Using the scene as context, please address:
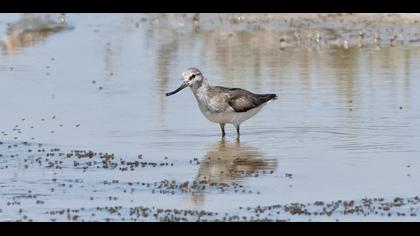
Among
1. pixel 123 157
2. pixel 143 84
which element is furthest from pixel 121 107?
pixel 123 157

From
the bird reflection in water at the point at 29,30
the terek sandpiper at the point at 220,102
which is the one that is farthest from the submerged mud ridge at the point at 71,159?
the bird reflection in water at the point at 29,30

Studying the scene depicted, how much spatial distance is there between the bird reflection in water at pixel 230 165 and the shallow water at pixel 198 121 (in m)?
0.03

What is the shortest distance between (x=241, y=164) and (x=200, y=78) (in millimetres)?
2682

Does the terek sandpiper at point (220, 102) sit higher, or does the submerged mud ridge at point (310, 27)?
the submerged mud ridge at point (310, 27)

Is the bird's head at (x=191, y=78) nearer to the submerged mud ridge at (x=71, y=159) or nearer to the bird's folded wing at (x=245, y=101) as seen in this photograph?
the bird's folded wing at (x=245, y=101)

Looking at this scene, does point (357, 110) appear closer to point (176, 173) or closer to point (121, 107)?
point (121, 107)

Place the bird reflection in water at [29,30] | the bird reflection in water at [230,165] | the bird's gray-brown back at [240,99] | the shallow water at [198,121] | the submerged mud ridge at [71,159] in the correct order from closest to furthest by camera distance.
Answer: the shallow water at [198,121] < the bird reflection in water at [230,165] < the submerged mud ridge at [71,159] < the bird's gray-brown back at [240,99] < the bird reflection in water at [29,30]

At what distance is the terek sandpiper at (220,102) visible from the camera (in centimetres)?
1823

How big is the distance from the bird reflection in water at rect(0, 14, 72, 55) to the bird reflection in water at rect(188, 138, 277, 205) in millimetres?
11247

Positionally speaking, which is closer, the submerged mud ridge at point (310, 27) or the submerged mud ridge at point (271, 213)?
the submerged mud ridge at point (271, 213)

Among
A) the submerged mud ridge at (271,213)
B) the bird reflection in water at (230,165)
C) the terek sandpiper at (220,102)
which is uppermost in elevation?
the terek sandpiper at (220,102)

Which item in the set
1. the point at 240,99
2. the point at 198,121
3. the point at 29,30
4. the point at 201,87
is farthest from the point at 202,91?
the point at 29,30

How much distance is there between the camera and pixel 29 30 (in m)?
31.5

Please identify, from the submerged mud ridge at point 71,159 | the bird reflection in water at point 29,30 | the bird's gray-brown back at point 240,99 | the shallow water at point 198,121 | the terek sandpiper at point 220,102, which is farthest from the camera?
the bird reflection in water at point 29,30
